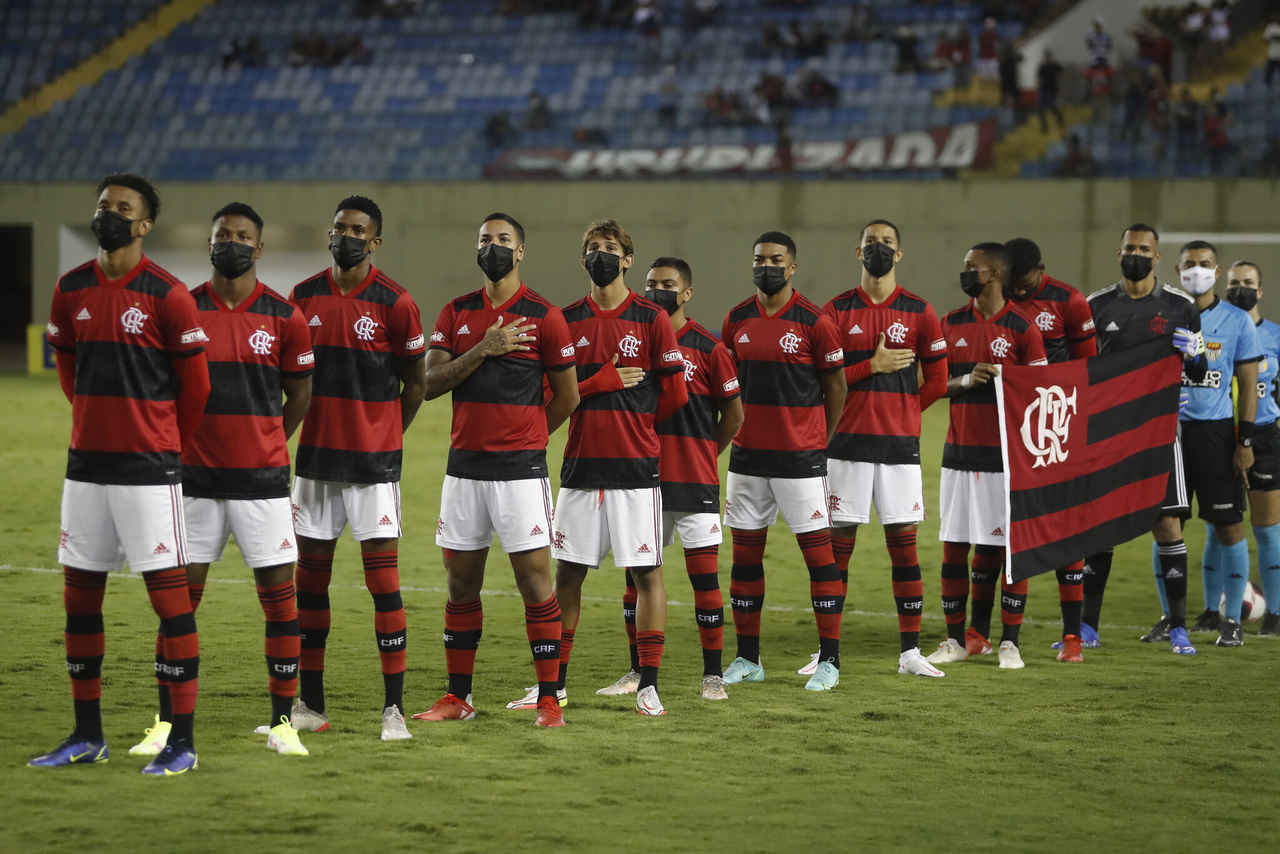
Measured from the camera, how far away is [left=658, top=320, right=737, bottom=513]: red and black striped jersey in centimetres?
734

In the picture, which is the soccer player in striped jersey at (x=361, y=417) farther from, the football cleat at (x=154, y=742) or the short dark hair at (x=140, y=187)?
the short dark hair at (x=140, y=187)

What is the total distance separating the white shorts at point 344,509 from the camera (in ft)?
20.8

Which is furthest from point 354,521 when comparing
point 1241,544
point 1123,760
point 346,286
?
point 1241,544

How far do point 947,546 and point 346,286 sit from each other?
12.1ft

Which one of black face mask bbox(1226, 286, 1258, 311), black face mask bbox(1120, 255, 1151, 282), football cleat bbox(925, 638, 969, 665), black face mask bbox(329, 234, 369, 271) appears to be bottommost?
football cleat bbox(925, 638, 969, 665)

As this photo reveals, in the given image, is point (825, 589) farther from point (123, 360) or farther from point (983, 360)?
point (123, 360)

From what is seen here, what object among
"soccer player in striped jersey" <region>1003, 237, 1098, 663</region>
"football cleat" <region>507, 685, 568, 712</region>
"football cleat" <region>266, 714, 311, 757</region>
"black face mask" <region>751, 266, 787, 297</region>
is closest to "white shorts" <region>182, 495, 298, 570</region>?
"football cleat" <region>266, 714, 311, 757</region>

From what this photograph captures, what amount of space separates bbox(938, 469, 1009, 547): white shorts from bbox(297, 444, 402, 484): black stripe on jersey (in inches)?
131

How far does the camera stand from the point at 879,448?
798 centimetres

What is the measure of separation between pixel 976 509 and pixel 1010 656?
30.7 inches

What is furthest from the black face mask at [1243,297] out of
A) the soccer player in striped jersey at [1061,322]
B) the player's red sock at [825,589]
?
the player's red sock at [825,589]

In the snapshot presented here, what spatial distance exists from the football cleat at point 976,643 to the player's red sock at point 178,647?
14.2ft

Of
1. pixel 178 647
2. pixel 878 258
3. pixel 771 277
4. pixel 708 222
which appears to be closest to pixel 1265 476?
pixel 878 258

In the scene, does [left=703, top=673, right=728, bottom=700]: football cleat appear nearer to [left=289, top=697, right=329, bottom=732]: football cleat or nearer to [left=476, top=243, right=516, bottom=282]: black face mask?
[left=289, top=697, right=329, bottom=732]: football cleat
